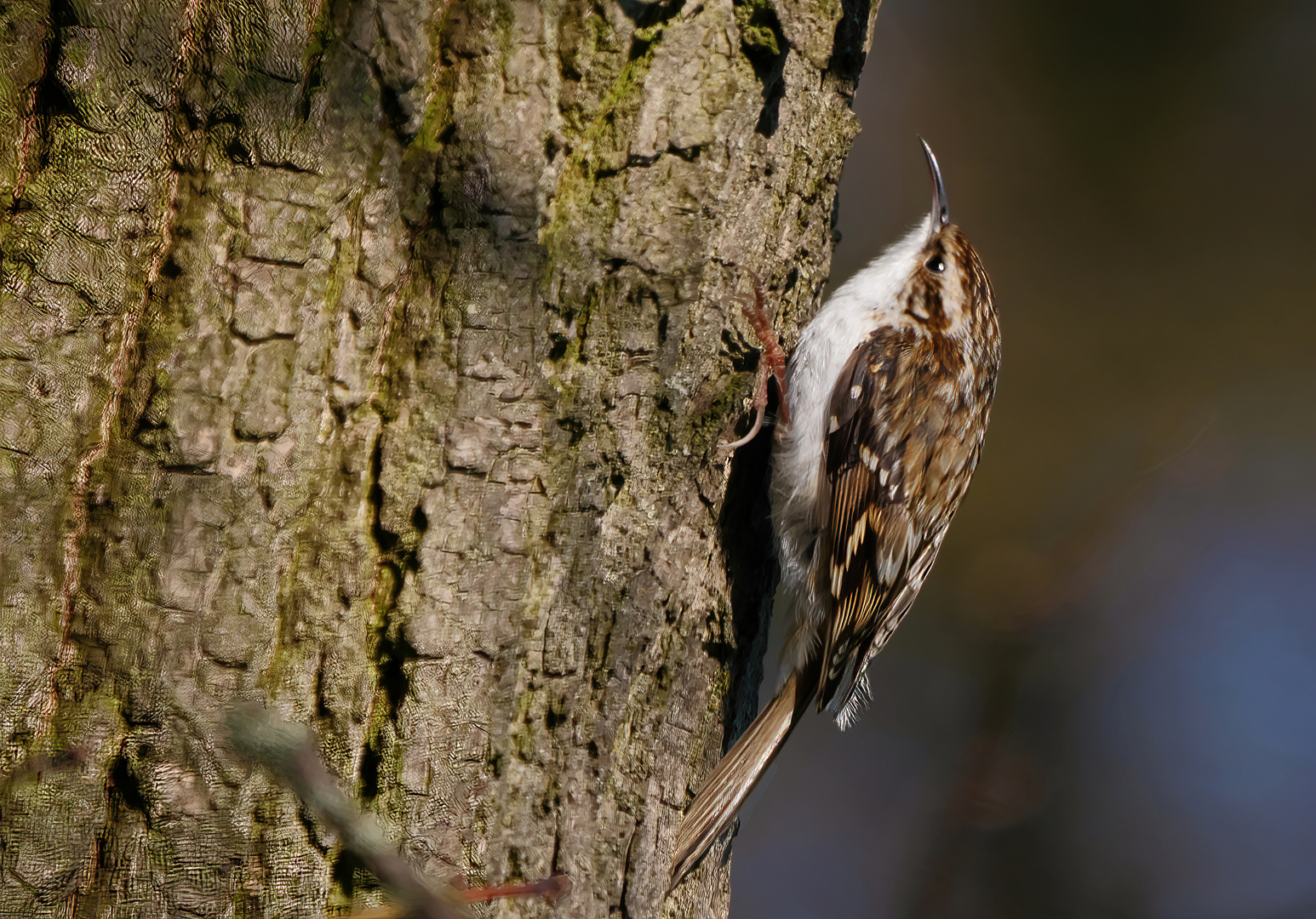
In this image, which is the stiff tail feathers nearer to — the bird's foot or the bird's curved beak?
the bird's foot

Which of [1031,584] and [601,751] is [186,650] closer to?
[601,751]

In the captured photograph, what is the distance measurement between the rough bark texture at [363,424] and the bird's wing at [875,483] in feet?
2.29

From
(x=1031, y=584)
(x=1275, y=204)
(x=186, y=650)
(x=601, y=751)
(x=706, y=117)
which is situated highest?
(x=1275, y=204)

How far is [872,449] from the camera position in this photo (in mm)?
2188

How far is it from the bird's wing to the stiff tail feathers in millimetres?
205

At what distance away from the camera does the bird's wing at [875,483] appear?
214 centimetres

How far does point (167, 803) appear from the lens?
1045 mm

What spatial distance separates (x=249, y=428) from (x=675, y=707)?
793mm

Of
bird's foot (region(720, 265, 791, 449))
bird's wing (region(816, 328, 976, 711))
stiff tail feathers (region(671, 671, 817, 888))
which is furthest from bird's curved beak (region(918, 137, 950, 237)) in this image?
stiff tail feathers (region(671, 671, 817, 888))

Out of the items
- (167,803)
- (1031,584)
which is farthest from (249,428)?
(1031,584)

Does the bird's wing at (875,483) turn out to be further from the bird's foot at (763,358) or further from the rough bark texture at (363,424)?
the rough bark texture at (363,424)

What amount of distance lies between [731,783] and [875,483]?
856 mm

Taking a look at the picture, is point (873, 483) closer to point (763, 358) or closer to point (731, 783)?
point (763, 358)

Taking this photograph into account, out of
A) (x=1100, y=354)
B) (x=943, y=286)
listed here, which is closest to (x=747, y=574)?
(x=943, y=286)
